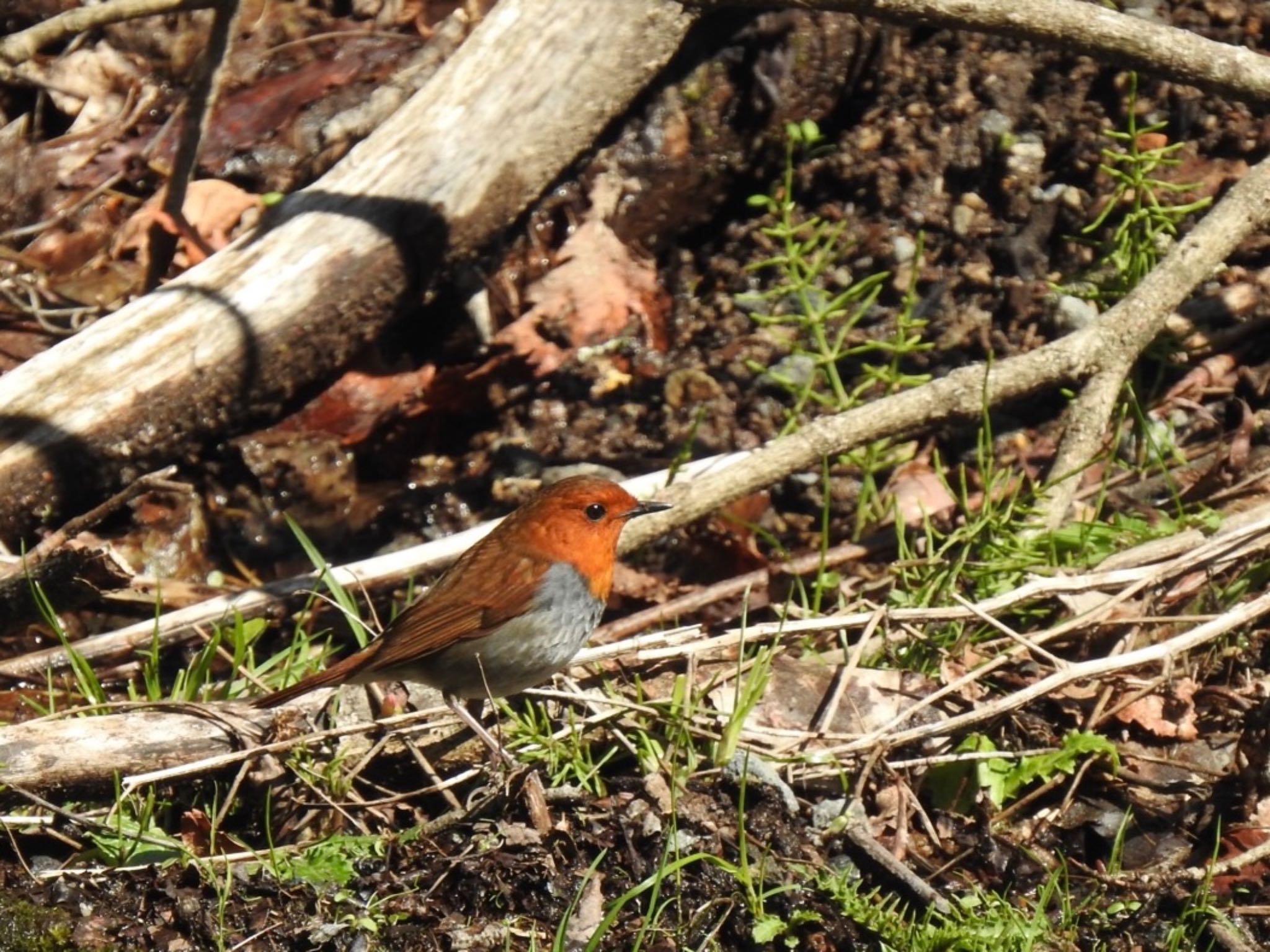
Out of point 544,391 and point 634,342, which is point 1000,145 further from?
point 544,391

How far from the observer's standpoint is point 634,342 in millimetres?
6531

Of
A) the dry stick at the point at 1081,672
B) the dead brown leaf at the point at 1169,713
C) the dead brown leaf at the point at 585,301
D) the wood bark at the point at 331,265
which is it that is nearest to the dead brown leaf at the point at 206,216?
the wood bark at the point at 331,265

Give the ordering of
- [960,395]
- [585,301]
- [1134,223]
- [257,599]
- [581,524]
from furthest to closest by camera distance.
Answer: [585,301] → [1134,223] → [960,395] → [257,599] → [581,524]

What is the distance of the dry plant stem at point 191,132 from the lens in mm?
5691

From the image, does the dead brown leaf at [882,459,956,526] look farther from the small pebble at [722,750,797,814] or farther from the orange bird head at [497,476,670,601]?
the small pebble at [722,750,797,814]

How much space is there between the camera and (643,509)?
15.2 feet

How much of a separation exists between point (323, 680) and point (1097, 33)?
11.1 feet

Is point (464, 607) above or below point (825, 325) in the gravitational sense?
above

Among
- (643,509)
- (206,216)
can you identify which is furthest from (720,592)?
(206,216)

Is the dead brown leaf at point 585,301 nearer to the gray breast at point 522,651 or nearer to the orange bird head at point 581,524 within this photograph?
the orange bird head at point 581,524

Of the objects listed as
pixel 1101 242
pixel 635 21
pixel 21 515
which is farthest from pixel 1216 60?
pixel 21 515

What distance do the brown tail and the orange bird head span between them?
23.4 inches

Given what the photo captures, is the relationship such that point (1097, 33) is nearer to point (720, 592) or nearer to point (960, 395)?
point (960, 395)

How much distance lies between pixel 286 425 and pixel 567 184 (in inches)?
69.4
